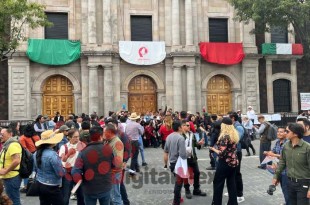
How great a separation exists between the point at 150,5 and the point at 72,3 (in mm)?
5253

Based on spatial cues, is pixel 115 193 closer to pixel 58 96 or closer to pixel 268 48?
pixel 58 96

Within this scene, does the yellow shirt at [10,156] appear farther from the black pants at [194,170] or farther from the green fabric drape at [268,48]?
the green fabric drape at [268,48]

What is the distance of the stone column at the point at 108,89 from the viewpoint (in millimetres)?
22781

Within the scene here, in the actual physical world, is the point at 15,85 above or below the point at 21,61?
below

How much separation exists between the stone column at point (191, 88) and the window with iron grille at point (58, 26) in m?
8.43

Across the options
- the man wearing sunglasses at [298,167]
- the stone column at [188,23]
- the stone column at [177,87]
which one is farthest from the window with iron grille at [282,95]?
the man wearing sunglasses at [298,167]

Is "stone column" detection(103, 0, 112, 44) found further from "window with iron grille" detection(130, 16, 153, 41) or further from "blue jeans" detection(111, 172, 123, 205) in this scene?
"blue jeans" detection(111, 172, 123, 205)

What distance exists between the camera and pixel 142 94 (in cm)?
2473

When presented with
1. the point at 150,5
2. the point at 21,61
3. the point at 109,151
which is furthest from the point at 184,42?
the point at 109,151

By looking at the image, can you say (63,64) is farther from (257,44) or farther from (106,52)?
(257,44)

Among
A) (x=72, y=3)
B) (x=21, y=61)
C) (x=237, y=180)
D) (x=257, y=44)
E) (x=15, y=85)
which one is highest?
(x=72, y=3)

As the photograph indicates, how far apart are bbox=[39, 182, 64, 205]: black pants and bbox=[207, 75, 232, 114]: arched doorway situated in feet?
66.2

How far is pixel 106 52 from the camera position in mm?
22859

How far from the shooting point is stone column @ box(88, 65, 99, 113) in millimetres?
A: 22641
